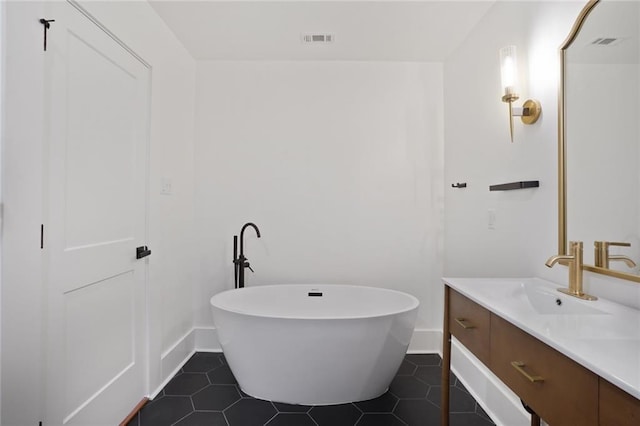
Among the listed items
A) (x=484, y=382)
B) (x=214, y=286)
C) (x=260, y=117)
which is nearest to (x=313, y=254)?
(x=214, y=286)

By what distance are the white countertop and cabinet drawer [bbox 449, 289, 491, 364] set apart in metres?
0.05

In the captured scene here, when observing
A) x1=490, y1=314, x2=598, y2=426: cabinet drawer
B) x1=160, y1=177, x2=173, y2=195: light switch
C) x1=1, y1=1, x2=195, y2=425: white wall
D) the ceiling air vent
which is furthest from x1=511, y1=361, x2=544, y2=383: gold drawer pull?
the ceiling air vent

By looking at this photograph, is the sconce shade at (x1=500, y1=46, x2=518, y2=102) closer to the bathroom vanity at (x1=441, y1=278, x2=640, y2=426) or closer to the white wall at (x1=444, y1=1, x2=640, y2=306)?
the white wall at (x1=444, y1=1, x2=640, y2=306)

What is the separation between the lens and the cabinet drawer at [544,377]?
695mm

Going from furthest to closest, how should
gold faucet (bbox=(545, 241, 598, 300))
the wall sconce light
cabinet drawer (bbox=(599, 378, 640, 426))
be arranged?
1. the wall sconce light
2. gold faucet (bbox=(545, 241, 598, 300))
3. cabinet drawer (bbox=(599, 378, 640, 426))

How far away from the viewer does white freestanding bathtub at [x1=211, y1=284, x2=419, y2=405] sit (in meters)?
1.75

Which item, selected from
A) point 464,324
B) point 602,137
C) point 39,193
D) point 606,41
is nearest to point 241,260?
point 39,193

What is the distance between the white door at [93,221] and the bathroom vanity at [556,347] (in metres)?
1.63

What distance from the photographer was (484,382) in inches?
73.8

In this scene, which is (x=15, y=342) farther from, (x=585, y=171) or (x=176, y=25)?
(x=585, y=171)

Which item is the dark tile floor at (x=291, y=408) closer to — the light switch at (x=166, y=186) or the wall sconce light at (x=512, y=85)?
the light switch at (x=166, y=186)

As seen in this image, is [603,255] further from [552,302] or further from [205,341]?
[205,341]

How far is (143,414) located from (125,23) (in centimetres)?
213

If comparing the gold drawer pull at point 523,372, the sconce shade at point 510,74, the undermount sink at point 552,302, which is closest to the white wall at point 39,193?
the gold drawer pull at point 523,372
